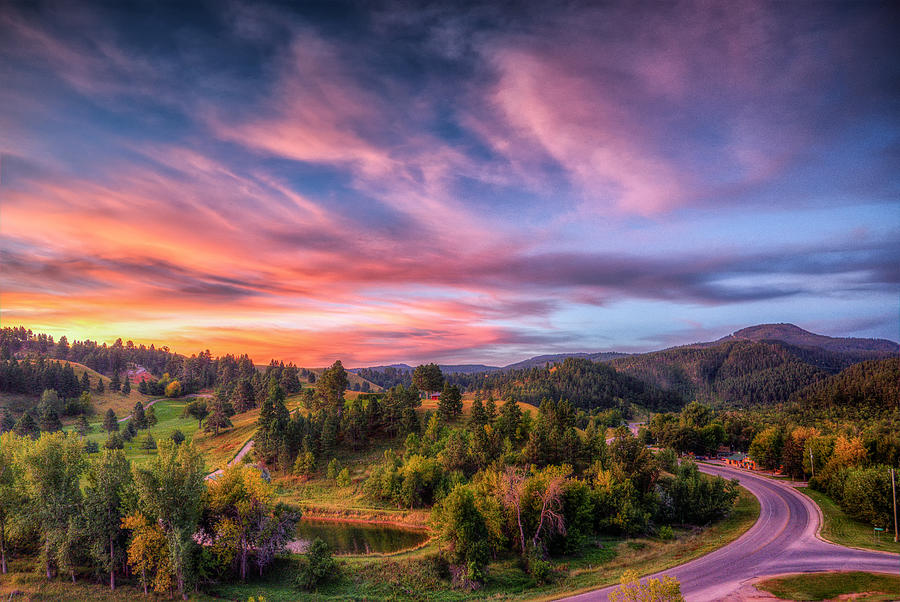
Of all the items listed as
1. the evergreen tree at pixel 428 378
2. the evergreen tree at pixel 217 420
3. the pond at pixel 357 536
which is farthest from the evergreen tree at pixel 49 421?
the evergreen tree at pixel 428 378

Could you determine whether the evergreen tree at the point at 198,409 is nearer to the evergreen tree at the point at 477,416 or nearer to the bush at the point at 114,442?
the bush at the point at 114,442

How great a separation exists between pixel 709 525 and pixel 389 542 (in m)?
44.6

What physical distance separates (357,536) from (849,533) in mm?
61803

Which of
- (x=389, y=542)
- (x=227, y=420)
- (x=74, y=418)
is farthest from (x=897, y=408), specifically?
(x=74, y=418)

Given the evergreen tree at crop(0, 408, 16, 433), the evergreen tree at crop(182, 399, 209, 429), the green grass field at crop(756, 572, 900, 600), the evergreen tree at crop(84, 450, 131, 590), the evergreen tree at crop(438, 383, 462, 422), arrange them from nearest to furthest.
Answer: the green grass field at crop(756, 572, 900, 600)
the evergreen tree at crop(84, 450, 131, 590)
the evergreen tree at crop(438, 383, 462, 422)
the evergreen tree at crop(0, 408, 16, 433)
the evergreen tree at crop(182, 399, 209, 429)

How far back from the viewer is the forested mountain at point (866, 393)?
13575 centimetres

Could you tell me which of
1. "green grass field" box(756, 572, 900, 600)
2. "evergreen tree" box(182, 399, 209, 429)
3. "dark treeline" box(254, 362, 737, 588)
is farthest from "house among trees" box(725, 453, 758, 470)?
"evergreen tree" box(182, 399, 209, 429)

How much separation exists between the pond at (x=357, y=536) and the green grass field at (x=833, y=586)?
38002 mm

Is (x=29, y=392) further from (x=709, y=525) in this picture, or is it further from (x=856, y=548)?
(x=856, y=548)

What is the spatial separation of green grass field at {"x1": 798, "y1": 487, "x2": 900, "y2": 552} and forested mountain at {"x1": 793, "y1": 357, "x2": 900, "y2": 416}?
10590 cm

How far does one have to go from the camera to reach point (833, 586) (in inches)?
1388

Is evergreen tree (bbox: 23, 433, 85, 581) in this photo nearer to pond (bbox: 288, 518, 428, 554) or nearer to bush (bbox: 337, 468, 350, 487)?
pond (bbox: 288, 518, 428, 554)

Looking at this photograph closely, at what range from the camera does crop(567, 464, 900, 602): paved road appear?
35531 mm

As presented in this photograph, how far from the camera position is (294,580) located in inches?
1556
